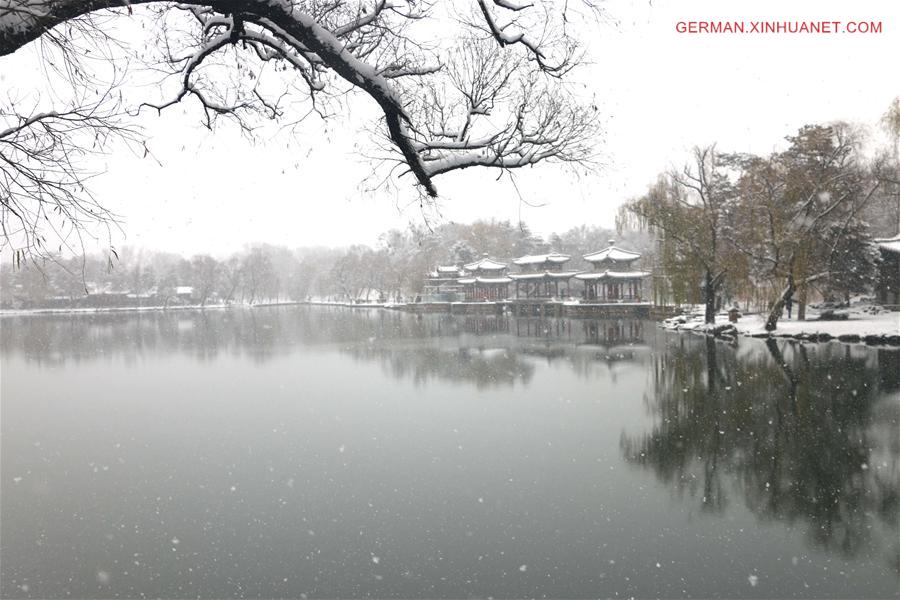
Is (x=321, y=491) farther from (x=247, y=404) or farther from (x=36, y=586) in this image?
(x=247, y=404)

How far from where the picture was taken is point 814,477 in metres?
5.83

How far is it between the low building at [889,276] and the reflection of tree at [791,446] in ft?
40.6

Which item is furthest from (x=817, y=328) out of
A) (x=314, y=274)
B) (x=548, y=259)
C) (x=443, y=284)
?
(x=314, y=274)

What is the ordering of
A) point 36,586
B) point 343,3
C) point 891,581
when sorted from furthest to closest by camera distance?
1. point 36,586
2. point 891,581
3. point 343,3

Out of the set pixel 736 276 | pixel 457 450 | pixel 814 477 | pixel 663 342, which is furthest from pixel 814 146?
pixel 457 450

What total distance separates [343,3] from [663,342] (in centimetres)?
1790

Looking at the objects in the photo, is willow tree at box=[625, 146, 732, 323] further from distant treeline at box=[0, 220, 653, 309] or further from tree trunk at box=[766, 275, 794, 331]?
distant treeline at box=[0, 220, 653, 309]

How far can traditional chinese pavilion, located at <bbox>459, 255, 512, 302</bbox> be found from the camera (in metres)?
44.0

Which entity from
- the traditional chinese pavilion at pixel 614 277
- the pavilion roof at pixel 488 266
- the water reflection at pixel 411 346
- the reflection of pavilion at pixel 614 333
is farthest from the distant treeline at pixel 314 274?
the water reflection at pixel 411 346

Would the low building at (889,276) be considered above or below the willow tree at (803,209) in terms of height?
below

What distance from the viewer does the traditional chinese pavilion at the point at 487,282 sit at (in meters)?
44.0

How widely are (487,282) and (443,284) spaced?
625 cm

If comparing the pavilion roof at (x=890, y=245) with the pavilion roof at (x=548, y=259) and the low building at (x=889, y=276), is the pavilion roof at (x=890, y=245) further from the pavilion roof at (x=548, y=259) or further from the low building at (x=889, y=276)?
the pavilion roof at (x=548, y=259)

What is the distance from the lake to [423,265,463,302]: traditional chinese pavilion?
34924 mm
